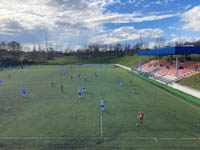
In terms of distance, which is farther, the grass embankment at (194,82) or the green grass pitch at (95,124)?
the grass embankment at (194,82)

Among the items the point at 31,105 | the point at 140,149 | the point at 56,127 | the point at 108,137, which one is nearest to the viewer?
the point at 140,149

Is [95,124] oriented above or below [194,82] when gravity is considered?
below

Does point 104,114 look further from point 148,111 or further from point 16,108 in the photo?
point 16,108

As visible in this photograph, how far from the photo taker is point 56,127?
11188 millimetres

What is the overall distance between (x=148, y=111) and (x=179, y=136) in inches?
185

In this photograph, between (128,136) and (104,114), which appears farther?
(104,114)

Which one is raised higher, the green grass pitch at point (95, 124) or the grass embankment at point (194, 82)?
the grass embankment at point (194, 82)

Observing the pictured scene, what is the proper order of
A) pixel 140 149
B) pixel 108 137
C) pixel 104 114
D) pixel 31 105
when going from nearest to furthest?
pixel 140 149
pixel 108 137
pixel 104 114
pixel 31 105

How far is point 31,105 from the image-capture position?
16250 millimetres

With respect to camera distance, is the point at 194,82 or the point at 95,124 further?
the point at 194,82

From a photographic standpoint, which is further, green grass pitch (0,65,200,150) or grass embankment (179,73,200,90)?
grass embankment (179,73,200,90)

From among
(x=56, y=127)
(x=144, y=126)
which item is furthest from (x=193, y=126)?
(x=56, y=127)

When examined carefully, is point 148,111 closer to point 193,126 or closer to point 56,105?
point 193,126

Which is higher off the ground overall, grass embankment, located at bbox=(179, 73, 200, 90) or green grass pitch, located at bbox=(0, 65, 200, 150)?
grass embankment, located at bbox=(179, 73, 200, 90)
